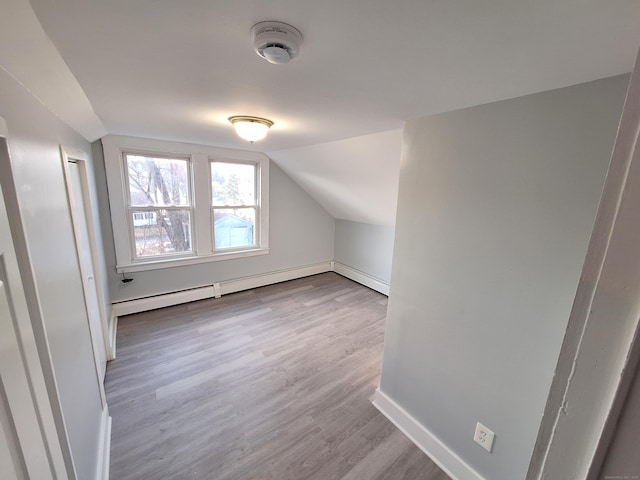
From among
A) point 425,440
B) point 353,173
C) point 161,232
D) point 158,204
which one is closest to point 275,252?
point 161,232

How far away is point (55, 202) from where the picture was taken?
1.15 metres

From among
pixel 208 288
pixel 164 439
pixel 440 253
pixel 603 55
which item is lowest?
pixel 164 439

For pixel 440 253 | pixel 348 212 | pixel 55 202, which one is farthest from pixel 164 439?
pixel 348 212

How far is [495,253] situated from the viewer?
4.18 feet

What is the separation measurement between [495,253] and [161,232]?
3425 millimetres

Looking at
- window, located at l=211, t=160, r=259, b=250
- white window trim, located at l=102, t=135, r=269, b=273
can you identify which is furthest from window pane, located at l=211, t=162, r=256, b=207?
white window trim, located at l=102, t=135, r=269, b=273

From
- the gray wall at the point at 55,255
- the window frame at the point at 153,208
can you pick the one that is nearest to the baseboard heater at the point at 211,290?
the window frame at the point at 153,208

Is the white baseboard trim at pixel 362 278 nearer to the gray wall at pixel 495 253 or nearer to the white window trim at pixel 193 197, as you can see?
the white window trim at pixel 193 197

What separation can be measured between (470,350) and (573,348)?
1246 mm

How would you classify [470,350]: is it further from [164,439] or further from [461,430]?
[164,439]

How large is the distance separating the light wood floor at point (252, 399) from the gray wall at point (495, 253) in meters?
0.48

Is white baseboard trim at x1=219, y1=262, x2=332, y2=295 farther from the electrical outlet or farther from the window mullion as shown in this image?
the electrical outlet

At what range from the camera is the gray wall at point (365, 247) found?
390cm

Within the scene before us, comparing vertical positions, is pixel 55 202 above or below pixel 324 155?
below
